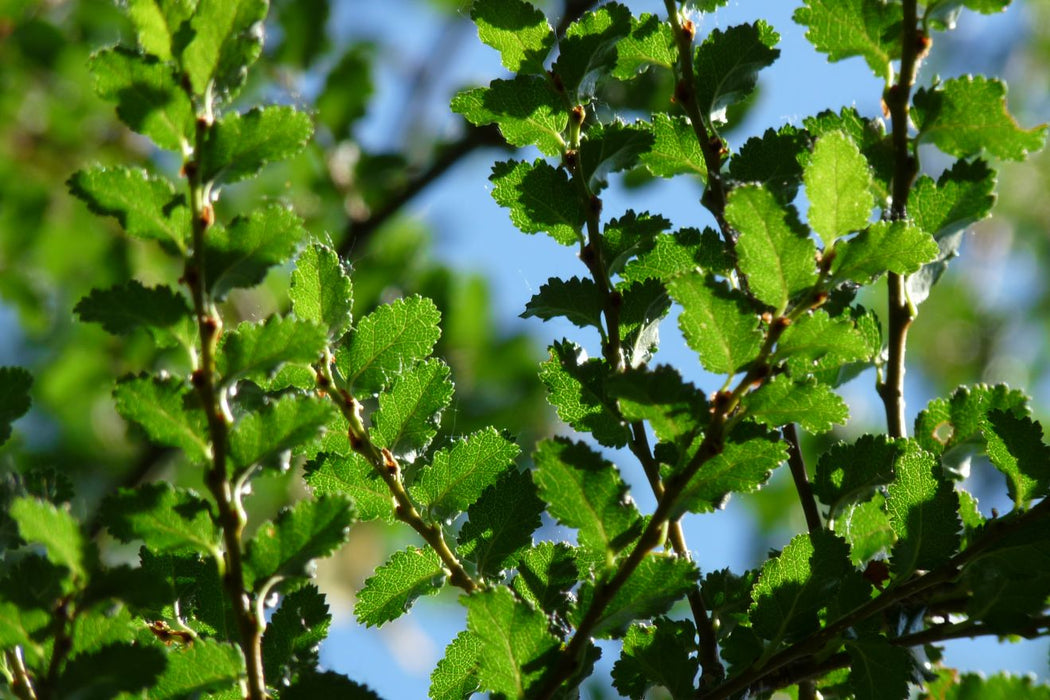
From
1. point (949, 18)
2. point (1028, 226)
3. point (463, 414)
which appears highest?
point (1028, 226)

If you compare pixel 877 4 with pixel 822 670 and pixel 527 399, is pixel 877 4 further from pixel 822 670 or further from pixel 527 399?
pixel 527 399

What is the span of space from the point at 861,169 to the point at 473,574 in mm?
409

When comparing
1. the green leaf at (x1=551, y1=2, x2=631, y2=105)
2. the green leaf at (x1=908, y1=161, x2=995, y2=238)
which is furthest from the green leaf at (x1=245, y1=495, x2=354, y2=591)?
the green leaf at (x1=908, y1=161, x2=995, y2=238)

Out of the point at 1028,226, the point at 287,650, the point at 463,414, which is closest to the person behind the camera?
the point at 287,650

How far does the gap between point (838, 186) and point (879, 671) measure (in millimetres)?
298

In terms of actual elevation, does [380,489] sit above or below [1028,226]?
below

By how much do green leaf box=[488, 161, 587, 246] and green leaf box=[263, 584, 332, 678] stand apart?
1.03 feet

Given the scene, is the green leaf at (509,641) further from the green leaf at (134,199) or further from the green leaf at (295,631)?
the green leaf at (134,199)

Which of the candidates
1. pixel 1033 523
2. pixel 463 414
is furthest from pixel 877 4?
pixel 463 414

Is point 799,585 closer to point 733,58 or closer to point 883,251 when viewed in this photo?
point 883,251

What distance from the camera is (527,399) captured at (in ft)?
7.04

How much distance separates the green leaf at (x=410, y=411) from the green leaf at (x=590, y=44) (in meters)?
0.23

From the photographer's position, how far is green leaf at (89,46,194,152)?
60 cm

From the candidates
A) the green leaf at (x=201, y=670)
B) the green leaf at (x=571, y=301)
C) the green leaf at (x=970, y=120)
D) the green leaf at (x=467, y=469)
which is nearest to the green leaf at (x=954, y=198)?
the green leaf at (x=970, y=120)
